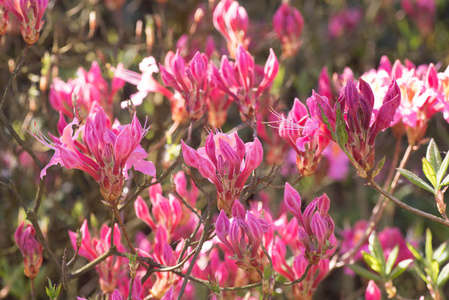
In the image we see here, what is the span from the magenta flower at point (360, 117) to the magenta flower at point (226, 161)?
0.17 m

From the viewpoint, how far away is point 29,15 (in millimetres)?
1518

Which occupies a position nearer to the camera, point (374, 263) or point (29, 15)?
point (29, 15)

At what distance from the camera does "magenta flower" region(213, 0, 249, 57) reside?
190 centimetres

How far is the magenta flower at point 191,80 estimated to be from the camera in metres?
1.56

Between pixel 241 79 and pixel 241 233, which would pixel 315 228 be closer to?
pixel 241 233

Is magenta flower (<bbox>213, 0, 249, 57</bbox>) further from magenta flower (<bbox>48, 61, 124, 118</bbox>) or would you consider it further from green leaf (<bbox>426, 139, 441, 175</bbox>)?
green leaf (<bbox>426, 139, 441, 175</bbox>)

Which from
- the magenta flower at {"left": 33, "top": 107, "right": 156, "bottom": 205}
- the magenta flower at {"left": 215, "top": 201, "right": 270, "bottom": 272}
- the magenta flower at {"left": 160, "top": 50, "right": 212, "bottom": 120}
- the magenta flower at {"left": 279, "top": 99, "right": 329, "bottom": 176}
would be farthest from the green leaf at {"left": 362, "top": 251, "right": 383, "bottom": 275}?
the magenta flower at {"left": 33, "top": 107, "right": 156, "bottom": 205}

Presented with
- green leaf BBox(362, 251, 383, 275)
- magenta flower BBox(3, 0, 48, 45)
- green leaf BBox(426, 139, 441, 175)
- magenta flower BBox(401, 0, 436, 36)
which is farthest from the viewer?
magenta flower BBox(401, 0, 436, 36)

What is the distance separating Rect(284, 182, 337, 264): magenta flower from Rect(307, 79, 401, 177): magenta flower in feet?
0.39

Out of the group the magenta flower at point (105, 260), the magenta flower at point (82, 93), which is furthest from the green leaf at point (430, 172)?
the magenta flower at point (82, 93)

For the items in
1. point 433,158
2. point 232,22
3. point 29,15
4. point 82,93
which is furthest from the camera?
point 232,22

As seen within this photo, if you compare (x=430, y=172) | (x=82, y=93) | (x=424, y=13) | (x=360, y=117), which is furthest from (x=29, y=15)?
(x=424, y=13)

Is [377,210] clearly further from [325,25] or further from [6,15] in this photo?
[325,25]

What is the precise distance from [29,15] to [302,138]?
783 millimetres
